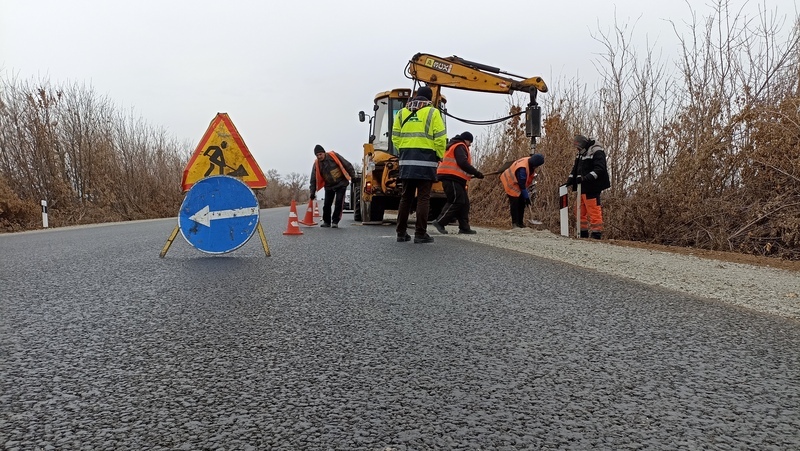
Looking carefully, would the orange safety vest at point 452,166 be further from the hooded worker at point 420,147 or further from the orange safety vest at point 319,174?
the orange safety vest at point 319,174

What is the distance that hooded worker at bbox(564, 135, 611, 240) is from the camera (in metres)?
9.37

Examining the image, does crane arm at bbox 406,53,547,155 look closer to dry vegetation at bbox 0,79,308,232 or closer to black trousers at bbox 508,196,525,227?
black trousers at bbox 508,196,525,227

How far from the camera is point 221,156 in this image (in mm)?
6211

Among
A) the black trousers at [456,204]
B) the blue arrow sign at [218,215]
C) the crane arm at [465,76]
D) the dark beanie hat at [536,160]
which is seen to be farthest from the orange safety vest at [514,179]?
the blue arrow sign at [218,215]

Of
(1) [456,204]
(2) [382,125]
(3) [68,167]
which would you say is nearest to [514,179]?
(1) [456,204]

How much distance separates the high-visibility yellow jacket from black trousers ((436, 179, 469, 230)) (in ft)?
7.37

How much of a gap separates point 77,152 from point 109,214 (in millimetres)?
2673

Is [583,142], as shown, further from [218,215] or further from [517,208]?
[218,215]

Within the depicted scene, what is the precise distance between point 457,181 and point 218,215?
5.18 m

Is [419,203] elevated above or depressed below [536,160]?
below

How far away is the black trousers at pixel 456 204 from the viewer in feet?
33.3

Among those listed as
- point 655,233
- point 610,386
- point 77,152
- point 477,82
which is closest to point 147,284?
point 610,386

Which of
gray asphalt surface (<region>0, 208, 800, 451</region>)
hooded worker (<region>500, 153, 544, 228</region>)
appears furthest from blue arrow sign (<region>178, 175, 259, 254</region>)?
hooded worker (<region>500, 153, 544, 228</region>)

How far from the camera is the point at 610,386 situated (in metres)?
2.11
